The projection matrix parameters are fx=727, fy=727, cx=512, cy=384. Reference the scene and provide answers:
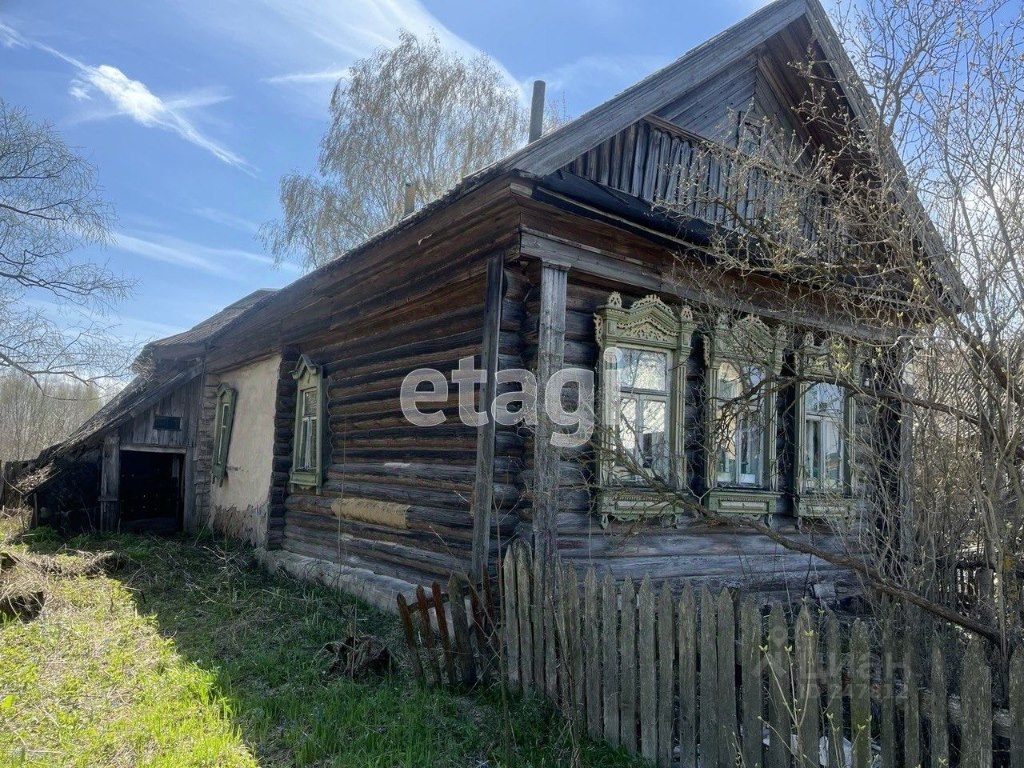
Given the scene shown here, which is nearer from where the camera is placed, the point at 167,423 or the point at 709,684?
the point at 709,684

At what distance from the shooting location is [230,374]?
1226 centimetres

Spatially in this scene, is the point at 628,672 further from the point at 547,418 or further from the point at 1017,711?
the point at 547,418

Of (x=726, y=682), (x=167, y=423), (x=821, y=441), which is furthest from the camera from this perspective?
(x=167, y=423)

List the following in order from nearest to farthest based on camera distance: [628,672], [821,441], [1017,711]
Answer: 1. [1017,711]
2. [628,672]
3. [821,441]

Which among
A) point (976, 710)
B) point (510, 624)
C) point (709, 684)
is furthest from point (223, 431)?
point (976, 710)

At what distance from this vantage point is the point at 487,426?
5.82 metres

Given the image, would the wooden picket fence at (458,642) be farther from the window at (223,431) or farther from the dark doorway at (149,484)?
the dark doorway at (149,484)

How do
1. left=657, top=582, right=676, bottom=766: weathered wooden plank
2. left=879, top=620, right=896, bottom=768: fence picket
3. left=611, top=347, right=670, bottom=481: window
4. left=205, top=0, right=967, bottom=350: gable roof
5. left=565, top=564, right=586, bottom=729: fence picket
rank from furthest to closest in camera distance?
1. left=611, top=347, right=670, bottom=481: window
2. left=205, top=0, right=967, bottom=350: gable roof
3. left=565, top=564, right=586, bottom=729: fence picket
4. left=657, top=582, right=676, bottom=766: weathered wooden plank
5. left=879, top=620, right=896, bottom=768: fence picket

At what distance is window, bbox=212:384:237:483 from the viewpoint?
11852mm

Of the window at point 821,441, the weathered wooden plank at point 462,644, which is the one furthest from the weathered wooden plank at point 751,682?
the window at point 821,441

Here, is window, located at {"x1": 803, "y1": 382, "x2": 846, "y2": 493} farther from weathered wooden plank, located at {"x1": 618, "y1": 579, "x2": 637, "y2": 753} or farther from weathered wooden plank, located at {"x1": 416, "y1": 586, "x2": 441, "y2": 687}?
weathered wooden plank, located at {"x1": 416, "y1": 586, "x2": 441, "y2": 687}

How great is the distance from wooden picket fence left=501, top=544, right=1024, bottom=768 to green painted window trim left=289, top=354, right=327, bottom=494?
4.74m

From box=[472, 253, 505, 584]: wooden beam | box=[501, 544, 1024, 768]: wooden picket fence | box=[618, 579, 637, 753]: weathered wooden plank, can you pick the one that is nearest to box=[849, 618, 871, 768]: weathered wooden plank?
box=[501, 544, 1024, 768]: wooden picket fence

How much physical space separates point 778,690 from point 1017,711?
0.94m
